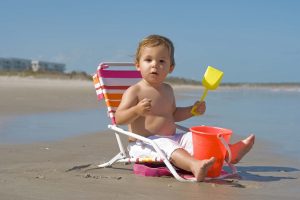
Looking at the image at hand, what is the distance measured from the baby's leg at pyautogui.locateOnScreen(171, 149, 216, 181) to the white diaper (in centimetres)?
5

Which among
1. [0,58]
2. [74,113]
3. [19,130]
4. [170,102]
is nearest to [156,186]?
[170,102]

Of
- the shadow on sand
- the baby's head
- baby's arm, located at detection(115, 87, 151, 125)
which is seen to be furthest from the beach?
the baby's head

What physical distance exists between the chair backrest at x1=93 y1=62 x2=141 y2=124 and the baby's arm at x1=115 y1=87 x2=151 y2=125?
384 mm

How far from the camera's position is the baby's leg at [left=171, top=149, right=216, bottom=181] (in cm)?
304

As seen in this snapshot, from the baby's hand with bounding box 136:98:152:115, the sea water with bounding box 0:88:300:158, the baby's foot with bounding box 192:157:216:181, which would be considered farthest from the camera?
the sea water with bounding box 0:88:300:158

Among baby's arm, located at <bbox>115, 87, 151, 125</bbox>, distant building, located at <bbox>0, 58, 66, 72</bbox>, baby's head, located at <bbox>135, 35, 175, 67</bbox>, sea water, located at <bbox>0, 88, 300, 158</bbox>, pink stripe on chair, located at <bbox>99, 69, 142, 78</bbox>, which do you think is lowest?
distant building, located at <bbox>0, 58, 66, 72</bbox>

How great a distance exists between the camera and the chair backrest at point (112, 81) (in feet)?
13.3

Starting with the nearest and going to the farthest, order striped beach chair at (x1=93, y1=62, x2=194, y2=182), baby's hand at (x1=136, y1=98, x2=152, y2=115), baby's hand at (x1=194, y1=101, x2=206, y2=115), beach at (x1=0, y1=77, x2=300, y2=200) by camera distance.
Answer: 1. beach at (x1=0, y1=77, x2=300, y2=200)
2. baby's hand at (x1=136, y1=98, x2=152, y2=115)
3. baby's hand at (x1=194, y1=101, x2=206, y2=115)
4. striped beach chair at (x1=93, y1=62, x2=194, y2=182)

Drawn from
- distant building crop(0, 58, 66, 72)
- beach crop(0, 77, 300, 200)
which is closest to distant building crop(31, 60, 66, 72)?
distant building crop(0, 58, 66, 72)

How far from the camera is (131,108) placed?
3449mm

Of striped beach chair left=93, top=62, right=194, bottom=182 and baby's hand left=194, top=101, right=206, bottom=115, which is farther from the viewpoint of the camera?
striped beach chair left=93, top=62, right=194, bottom=182

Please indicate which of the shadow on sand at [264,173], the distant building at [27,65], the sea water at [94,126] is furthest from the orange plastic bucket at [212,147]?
the distant building at [27,65]

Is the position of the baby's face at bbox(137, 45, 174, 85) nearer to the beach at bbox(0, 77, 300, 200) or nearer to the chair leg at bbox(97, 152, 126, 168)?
the chair leg at bbox(97, 152, 126, 168)

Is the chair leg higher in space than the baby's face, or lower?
lower
